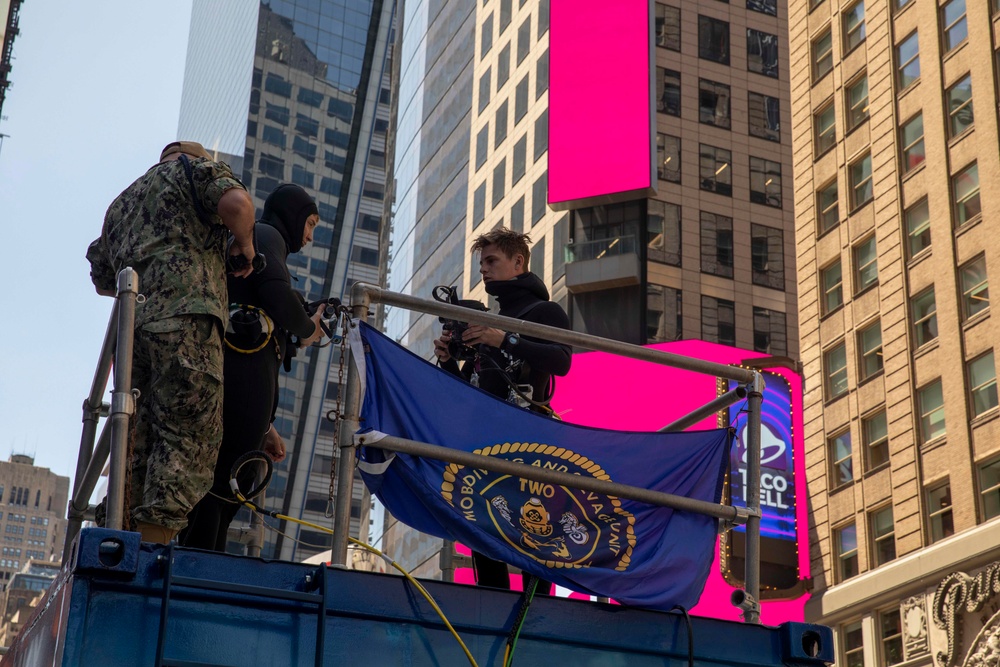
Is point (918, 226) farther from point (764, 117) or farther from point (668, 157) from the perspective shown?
point (764, 117)

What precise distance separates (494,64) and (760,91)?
15.7 m

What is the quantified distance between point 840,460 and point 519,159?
2623 centimetres

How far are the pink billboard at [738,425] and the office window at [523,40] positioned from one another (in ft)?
70.1

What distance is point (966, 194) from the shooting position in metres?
39.9

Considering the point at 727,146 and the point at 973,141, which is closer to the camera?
the point at 973,141

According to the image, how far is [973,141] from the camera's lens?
39750mm

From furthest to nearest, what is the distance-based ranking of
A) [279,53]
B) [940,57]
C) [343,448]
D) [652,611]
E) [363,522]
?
[279,53] < [363,522] < [940,57] < [652,611] < [343,448]

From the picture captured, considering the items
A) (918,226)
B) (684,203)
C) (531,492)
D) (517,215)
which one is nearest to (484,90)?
(517,215)

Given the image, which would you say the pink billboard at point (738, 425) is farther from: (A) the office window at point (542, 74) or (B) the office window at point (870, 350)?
(A) the office window at point (542, 74)

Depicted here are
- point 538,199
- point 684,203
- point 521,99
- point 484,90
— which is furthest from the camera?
point 484,90

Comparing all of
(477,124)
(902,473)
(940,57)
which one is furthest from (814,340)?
(477,124)

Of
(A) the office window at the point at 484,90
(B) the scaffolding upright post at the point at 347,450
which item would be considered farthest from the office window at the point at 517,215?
(B) the scaffolding upright post at the point at 347,450

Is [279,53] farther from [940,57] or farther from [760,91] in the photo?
[940,57]

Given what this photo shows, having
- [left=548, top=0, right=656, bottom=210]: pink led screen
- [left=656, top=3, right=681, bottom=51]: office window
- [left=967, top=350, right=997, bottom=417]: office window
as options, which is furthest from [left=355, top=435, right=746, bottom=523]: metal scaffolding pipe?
[left=656, top=3, right=681, bottom=51]: office window
